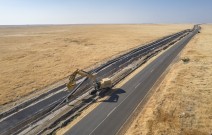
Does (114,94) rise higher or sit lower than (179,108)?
lower

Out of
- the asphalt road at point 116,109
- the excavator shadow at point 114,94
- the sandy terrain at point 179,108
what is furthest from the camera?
the excavator shadow at point 114,94

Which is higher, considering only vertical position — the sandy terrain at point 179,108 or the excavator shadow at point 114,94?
the sandy terrain at point 179,108

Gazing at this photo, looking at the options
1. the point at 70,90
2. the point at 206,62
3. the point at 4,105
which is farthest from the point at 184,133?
the point at 206,62

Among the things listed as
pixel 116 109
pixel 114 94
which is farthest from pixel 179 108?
pixel 114 94

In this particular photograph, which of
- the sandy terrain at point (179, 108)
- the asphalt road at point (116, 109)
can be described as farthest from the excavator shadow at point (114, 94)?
the sandy terrain at point (179, 108)

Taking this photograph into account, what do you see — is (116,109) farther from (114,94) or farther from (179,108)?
(179,108)

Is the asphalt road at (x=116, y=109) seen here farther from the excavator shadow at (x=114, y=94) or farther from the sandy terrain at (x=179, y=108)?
the sandy terrain at (x=179, y=108)
